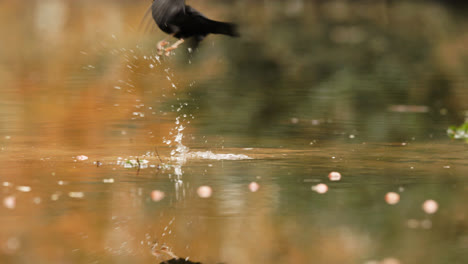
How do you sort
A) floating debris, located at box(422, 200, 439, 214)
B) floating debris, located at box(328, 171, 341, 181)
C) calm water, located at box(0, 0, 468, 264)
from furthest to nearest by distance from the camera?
floating debris, located at box(328, 171, 341, 181) → floating debris, located at box(422, 200, 439, 214) → calm water, located at box(0, 0, 468, 264)

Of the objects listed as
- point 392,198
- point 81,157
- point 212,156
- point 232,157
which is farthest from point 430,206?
point 81,157

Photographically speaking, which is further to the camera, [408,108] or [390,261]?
[408,108]

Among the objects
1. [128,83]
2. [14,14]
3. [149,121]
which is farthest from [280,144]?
[14,14]

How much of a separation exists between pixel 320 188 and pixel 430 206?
0.86 meters

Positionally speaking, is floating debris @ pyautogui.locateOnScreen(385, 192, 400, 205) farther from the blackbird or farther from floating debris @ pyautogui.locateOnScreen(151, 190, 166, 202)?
the blackbird

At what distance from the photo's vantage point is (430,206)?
5.93m

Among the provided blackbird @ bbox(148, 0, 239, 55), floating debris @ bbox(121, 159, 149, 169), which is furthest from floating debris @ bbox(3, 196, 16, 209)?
blackbird @ bbox(148, 0, 239, 55)

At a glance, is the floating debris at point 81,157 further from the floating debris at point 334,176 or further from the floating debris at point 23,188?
the floating debris at point 334,176

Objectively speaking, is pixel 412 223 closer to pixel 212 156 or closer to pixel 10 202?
pixel 10 202

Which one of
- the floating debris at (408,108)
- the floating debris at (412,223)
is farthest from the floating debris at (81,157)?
the floating debris at (408,108)

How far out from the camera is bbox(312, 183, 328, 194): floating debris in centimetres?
646

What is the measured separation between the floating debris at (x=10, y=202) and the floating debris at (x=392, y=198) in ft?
7.55

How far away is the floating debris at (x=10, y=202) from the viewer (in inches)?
233

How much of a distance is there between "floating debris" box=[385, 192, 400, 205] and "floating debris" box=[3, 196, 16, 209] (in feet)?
7.55
